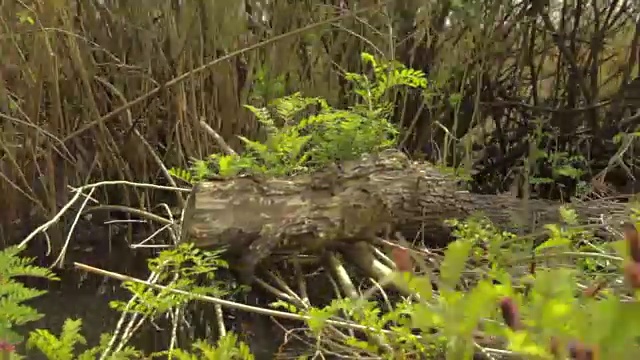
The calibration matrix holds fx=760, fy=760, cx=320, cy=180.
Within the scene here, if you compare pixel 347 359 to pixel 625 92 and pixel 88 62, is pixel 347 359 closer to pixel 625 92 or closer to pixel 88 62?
pixel 88 62

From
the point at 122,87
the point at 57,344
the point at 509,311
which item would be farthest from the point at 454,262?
the point at 122,87

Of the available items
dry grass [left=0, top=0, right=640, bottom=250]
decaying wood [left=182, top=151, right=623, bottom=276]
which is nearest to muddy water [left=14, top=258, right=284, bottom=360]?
decaying wood [left=182, top=151, right=623, bottom=276]

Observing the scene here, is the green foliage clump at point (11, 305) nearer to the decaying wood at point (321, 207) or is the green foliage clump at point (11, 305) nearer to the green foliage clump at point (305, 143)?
the decaying wood at point (321, 207)

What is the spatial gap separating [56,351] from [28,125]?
100 centimetres

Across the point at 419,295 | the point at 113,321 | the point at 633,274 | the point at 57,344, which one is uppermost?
the point at 633,274

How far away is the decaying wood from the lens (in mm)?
1589

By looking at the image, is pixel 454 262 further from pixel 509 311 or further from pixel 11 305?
pixel 11 305

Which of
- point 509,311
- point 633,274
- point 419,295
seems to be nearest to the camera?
point 633,274

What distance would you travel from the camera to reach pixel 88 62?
2.17m

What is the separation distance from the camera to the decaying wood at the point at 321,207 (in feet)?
5.21

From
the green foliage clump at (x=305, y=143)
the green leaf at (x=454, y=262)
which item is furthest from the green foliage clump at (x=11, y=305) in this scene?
the green leaf at (x=454, y=262)

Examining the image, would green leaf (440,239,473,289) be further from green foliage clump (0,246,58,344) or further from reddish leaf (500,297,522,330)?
green foliage clump (0,246,58,344)

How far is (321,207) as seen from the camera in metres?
1.69

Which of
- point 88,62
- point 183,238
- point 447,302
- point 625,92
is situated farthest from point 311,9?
point 447,302
